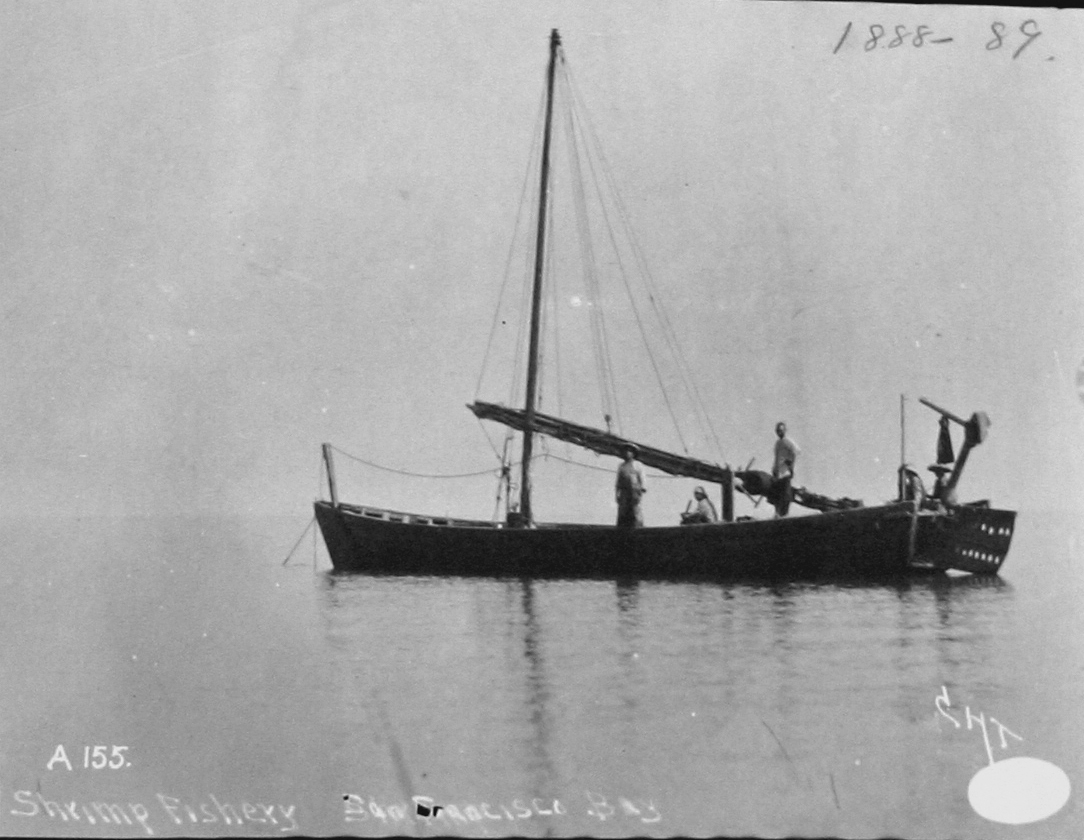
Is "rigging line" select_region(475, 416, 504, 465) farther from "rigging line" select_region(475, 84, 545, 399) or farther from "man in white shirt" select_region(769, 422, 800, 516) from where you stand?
"man in white shirt" select_region(769, 422, 800, 516)

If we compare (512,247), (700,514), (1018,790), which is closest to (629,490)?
(700,514)

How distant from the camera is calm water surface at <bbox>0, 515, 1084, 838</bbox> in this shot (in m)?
7.58

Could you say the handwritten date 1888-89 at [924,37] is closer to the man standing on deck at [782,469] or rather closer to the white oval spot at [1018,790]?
the man standing on deck at [782,469]

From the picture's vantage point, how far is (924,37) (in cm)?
920

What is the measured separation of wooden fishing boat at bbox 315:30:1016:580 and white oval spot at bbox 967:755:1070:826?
545 centimetres

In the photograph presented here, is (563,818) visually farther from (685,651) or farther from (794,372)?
(794,372)

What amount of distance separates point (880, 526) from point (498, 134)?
26.4ft

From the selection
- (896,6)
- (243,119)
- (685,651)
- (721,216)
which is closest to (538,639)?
(685,651)

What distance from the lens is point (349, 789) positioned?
763 cm

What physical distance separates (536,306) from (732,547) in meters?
5.41

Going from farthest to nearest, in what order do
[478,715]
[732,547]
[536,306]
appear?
[732,547] → [536,306] → [478,715]

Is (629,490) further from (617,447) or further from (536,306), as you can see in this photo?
(536,306)

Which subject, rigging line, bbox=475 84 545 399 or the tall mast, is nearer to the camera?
the tall mast

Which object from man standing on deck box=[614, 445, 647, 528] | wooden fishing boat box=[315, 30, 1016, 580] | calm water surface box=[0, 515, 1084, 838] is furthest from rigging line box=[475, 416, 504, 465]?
calm water surface box=[0, 515, 1084, 838]
